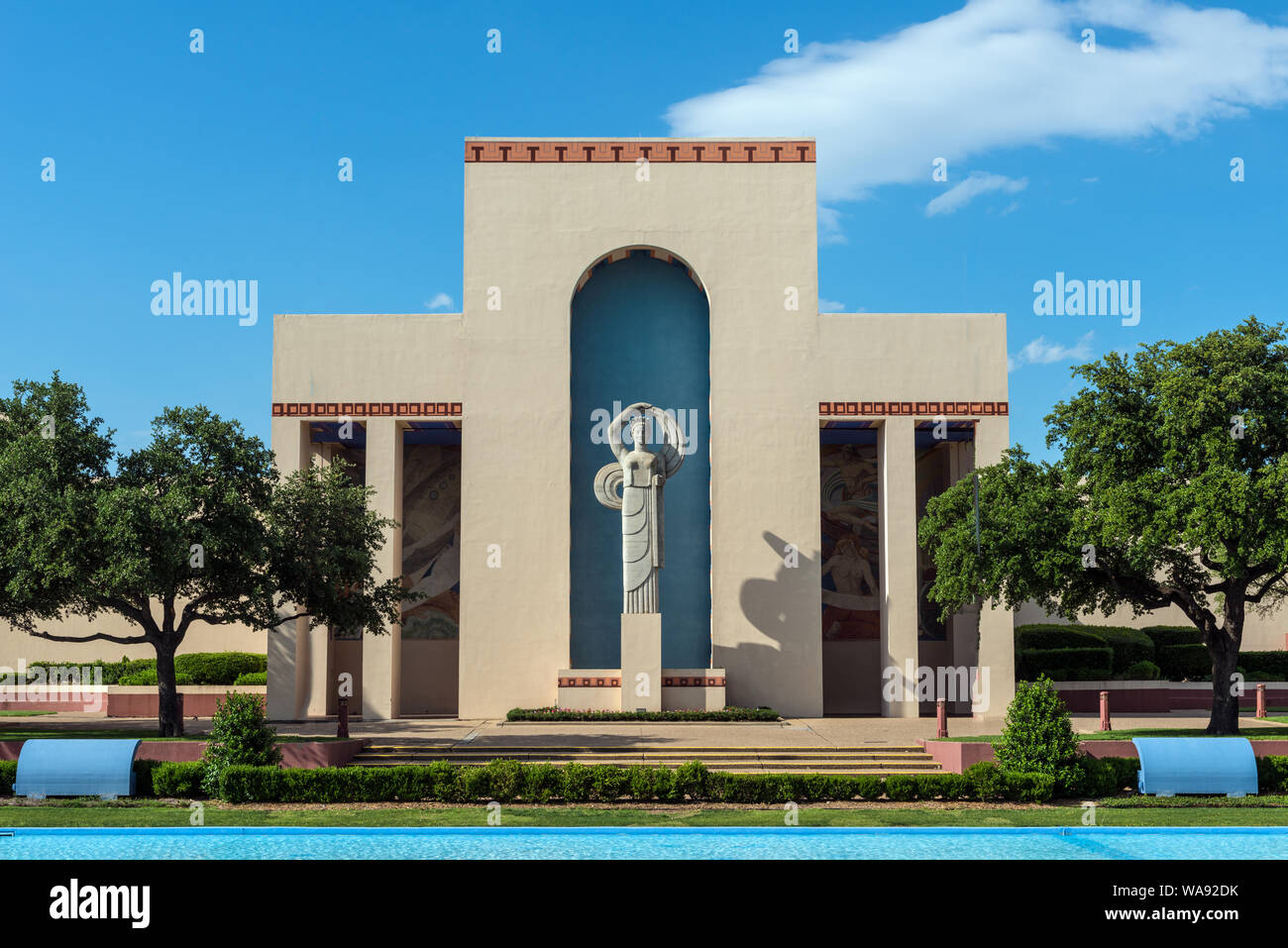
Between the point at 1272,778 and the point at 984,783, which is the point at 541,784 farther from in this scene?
the point at 1272,778

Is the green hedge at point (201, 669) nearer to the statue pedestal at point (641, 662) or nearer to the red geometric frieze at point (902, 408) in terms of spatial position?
the statue pedestal at point (641, 662)

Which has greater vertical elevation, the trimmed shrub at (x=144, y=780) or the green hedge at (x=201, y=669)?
the green hedge at (x=201, y=669)

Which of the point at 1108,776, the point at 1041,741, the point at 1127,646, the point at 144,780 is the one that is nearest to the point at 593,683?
the point at 144,780

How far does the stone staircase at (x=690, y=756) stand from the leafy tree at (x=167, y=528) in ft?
13.0

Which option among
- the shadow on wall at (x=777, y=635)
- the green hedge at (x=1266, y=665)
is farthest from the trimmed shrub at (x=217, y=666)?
the green hedge at (x=1266, y=665)

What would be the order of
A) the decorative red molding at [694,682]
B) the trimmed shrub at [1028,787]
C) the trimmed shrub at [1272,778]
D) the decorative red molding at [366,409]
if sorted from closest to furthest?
the trimmed shrub at [1028,787] → the trimmed shrub at [1272,778] → the decorative red molding at [694,682] → the decorative red molding at [366,409]

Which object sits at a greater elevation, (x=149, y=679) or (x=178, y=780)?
(x=149, y=679)

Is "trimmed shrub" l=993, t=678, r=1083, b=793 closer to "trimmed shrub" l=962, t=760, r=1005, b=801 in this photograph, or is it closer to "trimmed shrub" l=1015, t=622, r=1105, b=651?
"trimmed shrub" l=962, t=760, r=1005, b=801

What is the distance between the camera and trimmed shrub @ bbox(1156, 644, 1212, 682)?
33.4 meters

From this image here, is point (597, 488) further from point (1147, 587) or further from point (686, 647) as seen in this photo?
point (1147, 587)

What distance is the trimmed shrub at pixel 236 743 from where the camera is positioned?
678 inches

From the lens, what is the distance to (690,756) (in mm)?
20859

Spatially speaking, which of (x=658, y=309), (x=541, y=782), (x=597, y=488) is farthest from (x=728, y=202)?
(x=541, y=782)

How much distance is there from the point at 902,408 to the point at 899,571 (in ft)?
13.6
